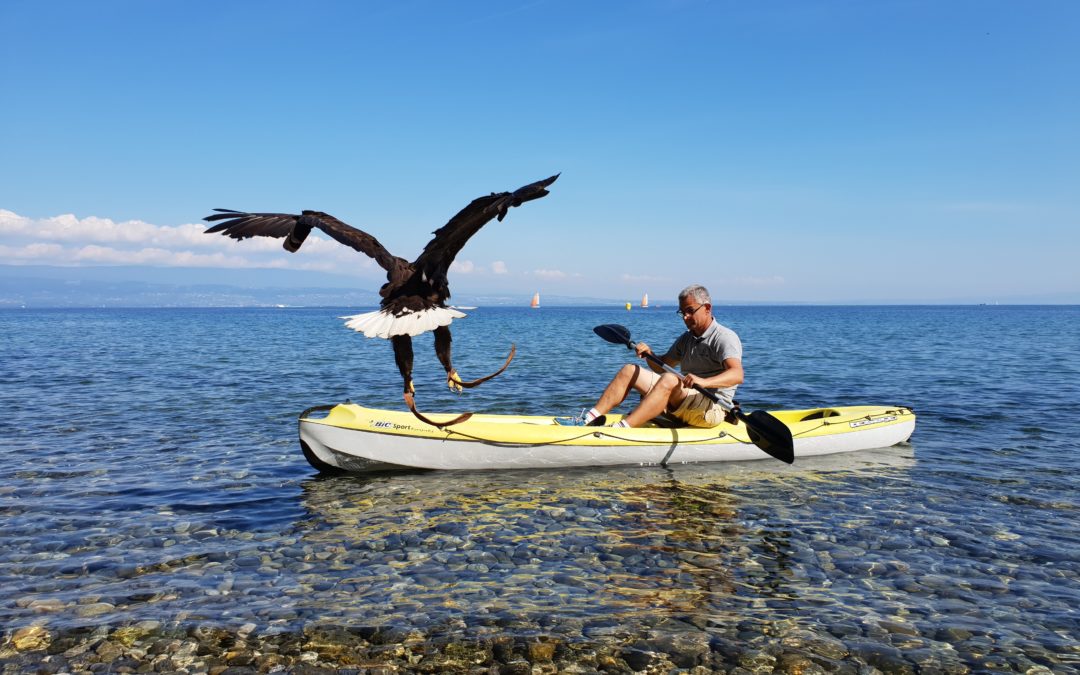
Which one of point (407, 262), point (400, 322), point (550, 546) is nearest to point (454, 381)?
point (400, 322)

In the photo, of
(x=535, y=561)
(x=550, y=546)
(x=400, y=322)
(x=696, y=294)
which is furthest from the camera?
(x=696, y=294)

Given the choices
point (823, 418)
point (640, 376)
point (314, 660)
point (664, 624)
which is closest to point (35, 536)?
point (314, 660)

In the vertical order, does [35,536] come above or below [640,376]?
below

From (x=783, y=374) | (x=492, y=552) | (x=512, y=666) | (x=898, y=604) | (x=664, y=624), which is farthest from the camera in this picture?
(x=783, y=374)

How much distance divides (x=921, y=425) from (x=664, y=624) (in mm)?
10263

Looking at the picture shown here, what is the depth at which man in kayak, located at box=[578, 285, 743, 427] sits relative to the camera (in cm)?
880

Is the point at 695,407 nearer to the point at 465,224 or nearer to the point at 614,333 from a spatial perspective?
the point at 614,333

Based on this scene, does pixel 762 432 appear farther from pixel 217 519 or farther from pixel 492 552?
pixel 217 519

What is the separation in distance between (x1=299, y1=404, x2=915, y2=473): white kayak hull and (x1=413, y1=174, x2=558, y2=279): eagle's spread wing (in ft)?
9.17

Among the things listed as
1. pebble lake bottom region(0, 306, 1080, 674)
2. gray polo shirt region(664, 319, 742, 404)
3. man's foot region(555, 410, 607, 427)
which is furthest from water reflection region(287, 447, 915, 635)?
gray polo shirt region(664, 319, 742, 404)

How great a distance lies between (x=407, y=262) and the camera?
7.01 meters

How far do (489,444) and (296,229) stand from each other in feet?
11.6

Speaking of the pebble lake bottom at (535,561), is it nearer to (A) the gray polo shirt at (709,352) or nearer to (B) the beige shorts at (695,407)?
(B) the beige shorts at (695,407)

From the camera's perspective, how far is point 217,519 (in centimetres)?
724
